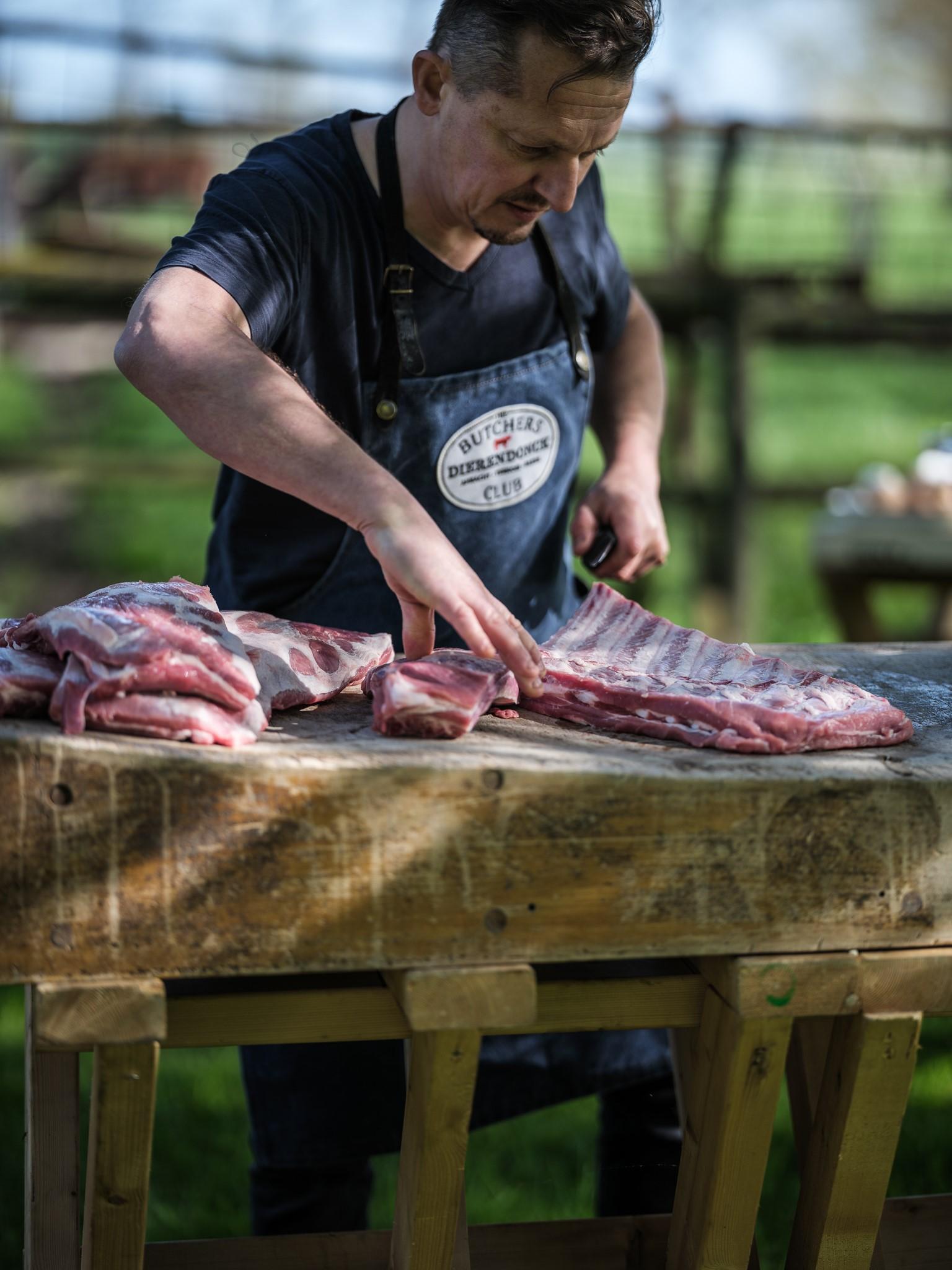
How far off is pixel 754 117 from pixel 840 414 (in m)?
7.40

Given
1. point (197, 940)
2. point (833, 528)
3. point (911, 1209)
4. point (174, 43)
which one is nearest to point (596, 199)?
point (197, 940)

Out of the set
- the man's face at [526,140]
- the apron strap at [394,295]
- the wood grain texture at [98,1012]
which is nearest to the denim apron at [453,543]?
the apron strap at [394,295]

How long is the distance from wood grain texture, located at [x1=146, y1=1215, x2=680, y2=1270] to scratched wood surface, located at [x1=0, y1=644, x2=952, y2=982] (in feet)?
3.28

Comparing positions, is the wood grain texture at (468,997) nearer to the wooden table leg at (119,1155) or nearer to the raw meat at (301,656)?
the wooden table leg at (119,1155)

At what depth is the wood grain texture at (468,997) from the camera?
6.27ft

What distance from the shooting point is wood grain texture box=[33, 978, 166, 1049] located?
5.95ft

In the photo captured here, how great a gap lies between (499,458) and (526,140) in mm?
729

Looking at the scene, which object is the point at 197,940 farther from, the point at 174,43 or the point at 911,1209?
the point at 174,43

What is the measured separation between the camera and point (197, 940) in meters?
1.86

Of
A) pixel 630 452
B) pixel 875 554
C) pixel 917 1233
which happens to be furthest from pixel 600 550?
pixel 875 554

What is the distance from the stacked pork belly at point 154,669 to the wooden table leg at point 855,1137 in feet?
3.47

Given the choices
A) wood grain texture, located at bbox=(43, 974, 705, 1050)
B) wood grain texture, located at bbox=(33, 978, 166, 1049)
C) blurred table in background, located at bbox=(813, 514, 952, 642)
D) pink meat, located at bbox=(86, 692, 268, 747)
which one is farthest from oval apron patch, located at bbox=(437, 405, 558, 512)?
blurred table in background, located at bbox=(813, 514, 952, 642)

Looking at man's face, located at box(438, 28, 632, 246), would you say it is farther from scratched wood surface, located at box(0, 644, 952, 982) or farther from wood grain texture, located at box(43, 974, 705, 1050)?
wood grain texture, located at box(43, 974, 705, 1050)

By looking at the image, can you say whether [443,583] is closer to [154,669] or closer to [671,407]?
[154,669]
